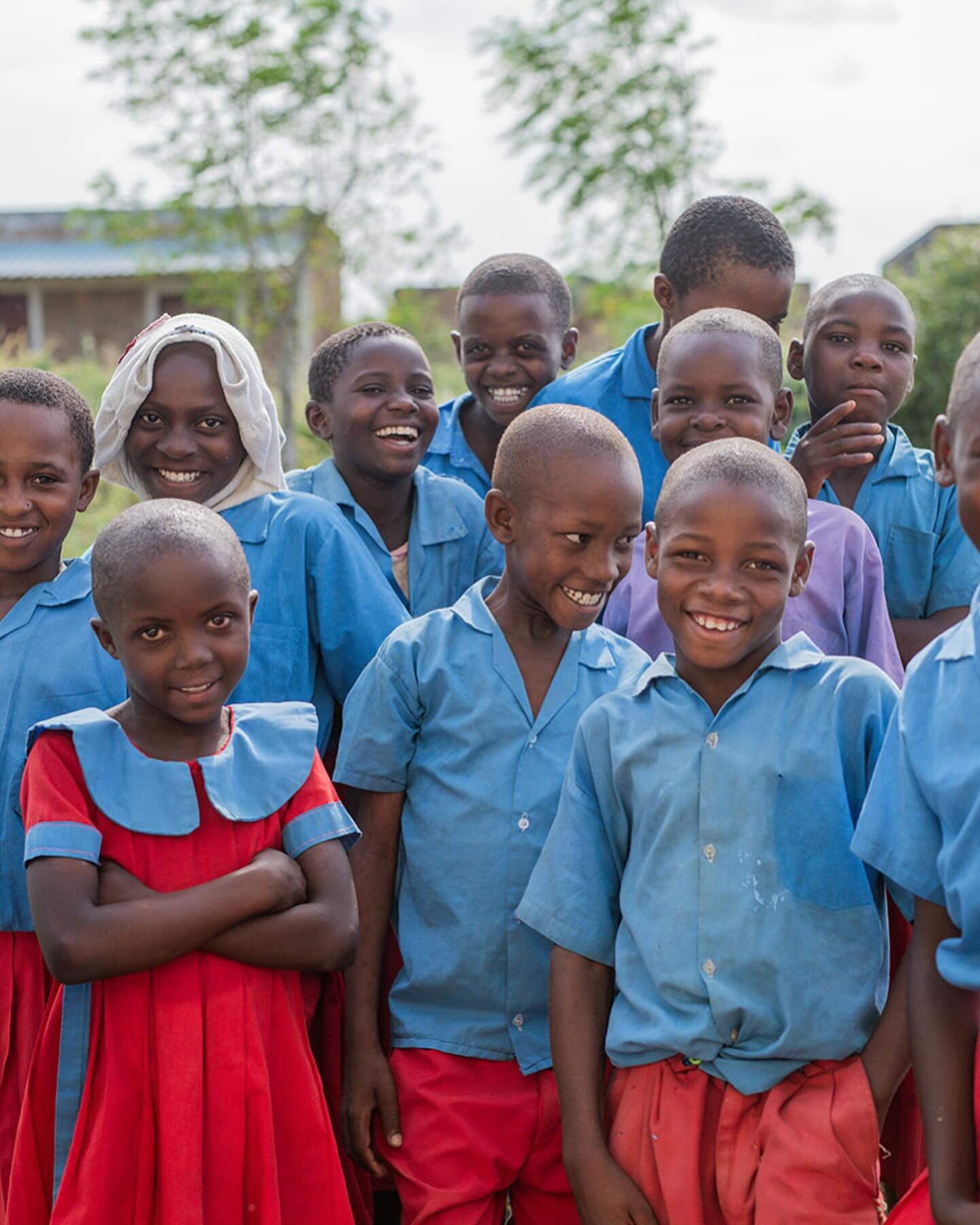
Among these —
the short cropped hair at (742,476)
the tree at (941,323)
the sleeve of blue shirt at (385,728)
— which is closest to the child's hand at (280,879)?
the sleeve of blue shirt at (385,728)

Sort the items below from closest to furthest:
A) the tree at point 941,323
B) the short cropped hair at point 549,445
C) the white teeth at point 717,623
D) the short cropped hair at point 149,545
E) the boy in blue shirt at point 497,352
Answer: the white teeth at point 717,623, the short cropped hair at point 149,545, the short cropped hair at point 549,445, the boy in blue shirt at point 497,352, the tree at point 941,323

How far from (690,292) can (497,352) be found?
603mm

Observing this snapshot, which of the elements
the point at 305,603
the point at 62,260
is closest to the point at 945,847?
the point at 305,603

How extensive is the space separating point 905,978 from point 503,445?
124cm

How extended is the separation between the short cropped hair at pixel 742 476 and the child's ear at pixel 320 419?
150 cm

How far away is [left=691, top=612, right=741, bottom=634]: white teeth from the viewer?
7.69 feet

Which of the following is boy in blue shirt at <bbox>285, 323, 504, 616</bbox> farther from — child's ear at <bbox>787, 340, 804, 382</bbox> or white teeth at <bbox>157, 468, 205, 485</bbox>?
child's ear at <bbox>787, 340, 804, 382</bbox>

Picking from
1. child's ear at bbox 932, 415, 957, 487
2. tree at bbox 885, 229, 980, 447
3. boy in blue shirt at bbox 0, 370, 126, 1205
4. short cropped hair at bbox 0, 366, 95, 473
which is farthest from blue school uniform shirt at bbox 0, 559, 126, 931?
tree at bbox 885, 229, 980, 447

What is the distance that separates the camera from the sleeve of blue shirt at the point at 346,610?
3043mm

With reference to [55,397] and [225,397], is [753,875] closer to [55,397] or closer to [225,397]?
[225,397]

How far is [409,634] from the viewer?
8.98 ft

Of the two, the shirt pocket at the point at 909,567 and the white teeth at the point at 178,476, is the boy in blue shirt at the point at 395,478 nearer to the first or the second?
the white teeth at the point at 178,476

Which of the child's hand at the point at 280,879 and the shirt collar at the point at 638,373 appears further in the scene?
the shirt collar at the point at 638,373

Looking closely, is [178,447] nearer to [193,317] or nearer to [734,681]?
[193,317]
